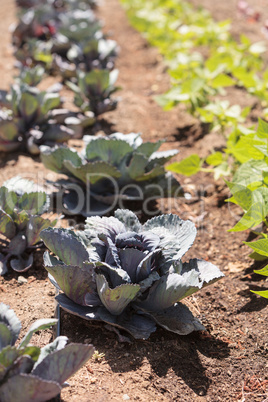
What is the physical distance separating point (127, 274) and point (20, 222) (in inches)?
29.0

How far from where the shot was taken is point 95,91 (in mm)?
3852

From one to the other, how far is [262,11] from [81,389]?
22.4 feet

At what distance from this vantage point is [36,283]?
2.21 meters

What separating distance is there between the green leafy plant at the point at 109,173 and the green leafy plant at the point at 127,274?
66 cm

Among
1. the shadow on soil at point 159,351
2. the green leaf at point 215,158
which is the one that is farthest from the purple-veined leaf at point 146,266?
the green leaf at point 215,158

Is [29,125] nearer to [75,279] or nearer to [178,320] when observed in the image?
[75,279]

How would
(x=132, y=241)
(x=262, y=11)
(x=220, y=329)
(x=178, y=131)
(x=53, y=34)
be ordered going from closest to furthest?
(x=132, y=241) < (x=220, y=329) < (x=178, y=131) < (x=53, y=34) < (x=262, y=11)

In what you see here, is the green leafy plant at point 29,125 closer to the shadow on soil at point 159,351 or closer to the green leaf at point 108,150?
the green leaf at point 108,150

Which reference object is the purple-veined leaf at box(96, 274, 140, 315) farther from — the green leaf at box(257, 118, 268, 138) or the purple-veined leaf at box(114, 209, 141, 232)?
the green leaf at box(257, 118, 268, 138)

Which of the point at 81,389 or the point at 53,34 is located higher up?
the point at 81,389

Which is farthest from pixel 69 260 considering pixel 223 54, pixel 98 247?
pixel 223 54

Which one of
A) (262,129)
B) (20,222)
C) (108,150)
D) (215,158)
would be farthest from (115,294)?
(215,158)

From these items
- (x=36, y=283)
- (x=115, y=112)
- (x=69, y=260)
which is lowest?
(x=115, y=112)

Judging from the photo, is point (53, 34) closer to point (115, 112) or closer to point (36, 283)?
point (115, 112)
